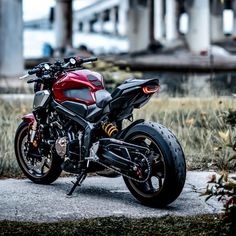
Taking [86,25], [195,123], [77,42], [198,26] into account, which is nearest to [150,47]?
[198,26]

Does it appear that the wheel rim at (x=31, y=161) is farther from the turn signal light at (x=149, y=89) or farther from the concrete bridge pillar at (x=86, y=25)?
the concrete bridge pillar at (x=86, y=25)

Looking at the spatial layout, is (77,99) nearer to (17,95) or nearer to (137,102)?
(137,102)

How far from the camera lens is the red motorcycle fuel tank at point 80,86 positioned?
6.41 metres

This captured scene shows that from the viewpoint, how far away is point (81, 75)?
6.48 metres

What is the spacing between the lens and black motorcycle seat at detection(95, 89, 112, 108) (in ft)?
20.3

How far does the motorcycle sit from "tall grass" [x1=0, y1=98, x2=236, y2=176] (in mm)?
745

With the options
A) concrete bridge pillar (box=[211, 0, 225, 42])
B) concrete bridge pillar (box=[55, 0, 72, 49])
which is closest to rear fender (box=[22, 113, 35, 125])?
concrete bridge pillar (box=[55, 0, 72, 49])

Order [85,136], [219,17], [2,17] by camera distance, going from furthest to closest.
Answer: [219,17]
[2,17]
[85,136]

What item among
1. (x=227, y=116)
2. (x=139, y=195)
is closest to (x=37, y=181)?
(x=139, y=195)

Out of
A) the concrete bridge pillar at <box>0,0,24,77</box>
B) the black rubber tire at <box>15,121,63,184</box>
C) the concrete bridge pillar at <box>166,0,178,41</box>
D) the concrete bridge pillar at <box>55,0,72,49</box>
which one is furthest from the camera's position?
the concrete bridge pillar at <box>166,0,178,41</box>

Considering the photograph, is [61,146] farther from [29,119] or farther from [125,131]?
Result: [125,131]

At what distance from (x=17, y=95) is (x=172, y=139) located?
27.9 feet

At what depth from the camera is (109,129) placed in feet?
20.5

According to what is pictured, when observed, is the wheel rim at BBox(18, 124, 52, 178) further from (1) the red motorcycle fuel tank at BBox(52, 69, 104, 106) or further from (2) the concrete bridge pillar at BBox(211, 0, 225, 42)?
(2) the concrete bridge pillar at BBox(211, 0, 225, 42)
